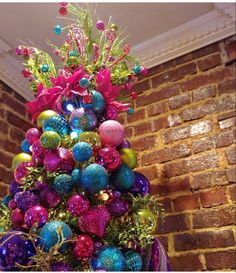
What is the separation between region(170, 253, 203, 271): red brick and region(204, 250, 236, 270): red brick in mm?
40

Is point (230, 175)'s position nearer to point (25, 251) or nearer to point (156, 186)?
point (156, 186)

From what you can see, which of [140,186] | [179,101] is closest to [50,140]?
[140,186]

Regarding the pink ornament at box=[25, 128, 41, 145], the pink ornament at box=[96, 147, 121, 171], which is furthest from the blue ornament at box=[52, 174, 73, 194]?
the pink ornament at box=[25, 128, 41, 145]

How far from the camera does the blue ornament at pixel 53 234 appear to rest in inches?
30.8

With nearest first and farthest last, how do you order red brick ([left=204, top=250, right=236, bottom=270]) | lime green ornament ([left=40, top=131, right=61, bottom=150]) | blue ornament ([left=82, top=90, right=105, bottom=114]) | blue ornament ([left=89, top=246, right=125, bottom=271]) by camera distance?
1. blue ornament ([left=89, top=246, right=125, bottom=271])
2. lime green ornament ([left=40, top=131, right=61, bottom=150])
3. blue ornament ([left=82, top=90, right=105, bottom=114])
4. red brick ([left=204, top=250, right=236, bottom=270])

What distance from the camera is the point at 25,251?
0.80 m

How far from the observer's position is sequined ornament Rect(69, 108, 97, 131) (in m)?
0.97

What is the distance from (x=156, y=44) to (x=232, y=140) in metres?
0.64

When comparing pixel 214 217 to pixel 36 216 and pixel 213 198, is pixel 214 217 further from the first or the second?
pixel 36 216

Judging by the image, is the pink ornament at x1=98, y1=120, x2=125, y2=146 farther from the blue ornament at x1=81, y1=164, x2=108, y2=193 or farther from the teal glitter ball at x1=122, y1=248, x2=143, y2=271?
the teal glitter ball at x1=122, y1=248, x2=143, y2=271

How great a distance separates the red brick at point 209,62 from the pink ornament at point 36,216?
1107 millimetres

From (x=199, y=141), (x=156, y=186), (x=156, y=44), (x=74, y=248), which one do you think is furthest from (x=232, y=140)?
(x=74, y=248)

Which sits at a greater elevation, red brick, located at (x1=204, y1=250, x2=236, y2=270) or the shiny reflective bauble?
the shiny reflective bauble

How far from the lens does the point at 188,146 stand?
1498 millimetres
